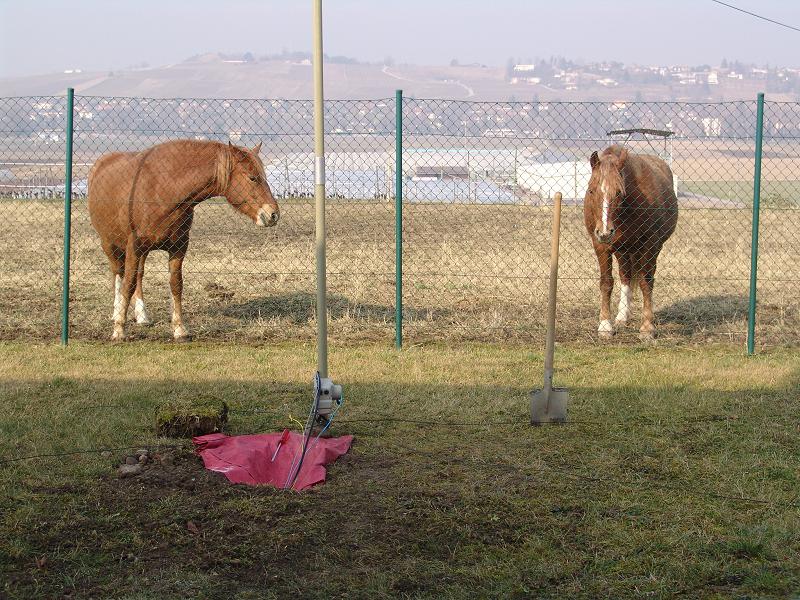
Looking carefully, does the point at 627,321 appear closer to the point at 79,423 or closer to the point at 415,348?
the point at 415,348

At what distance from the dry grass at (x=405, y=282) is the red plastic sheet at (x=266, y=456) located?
3.94 metres

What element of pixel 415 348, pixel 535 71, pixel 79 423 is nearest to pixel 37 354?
pixel 79 423

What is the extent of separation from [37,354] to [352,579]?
604 centimetres

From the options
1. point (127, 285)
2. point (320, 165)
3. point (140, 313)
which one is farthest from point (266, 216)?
point (320, 165)

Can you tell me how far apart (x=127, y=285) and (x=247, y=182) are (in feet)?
5.58

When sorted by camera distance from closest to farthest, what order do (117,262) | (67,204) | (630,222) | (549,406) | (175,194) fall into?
(549,406)
(67,204)
(175,194)
(630,222)
(117,262)

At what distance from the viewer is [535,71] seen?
198 m

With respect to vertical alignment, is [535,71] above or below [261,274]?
above

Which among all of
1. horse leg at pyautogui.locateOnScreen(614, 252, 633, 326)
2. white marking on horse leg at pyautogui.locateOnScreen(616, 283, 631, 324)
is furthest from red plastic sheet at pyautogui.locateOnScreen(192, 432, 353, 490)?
white marking on horse leg at pyautogui.locateOnScreen(616, 283, 631, 324)

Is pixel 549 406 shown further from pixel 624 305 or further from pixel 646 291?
pixel 624 305

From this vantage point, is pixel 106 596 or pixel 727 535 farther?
pixel 727 535

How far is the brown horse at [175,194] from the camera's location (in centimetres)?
993

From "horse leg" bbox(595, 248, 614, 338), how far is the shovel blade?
10.8 ft

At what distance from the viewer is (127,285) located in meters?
10.1
